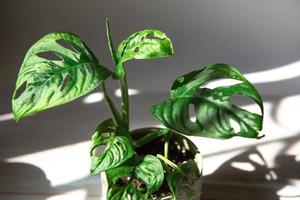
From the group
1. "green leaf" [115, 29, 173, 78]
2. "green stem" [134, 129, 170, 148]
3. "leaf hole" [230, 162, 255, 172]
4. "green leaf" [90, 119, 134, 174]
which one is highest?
"green leaf" [115, 29, 173, 78]

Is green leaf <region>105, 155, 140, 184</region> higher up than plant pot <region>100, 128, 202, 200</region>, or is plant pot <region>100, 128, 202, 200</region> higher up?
green leaf <region>105, 155, 140, 184</region>

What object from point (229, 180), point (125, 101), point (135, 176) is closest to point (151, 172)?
point (135, 176)

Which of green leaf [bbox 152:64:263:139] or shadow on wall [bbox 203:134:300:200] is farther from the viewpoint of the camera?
shadow on wall [bbox 203:134:300:200]

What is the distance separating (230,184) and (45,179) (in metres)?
0.44

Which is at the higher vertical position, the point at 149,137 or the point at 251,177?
the point at 149,137

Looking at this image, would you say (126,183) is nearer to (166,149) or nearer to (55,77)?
(166,149)

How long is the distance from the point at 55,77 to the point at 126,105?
0.17 meters

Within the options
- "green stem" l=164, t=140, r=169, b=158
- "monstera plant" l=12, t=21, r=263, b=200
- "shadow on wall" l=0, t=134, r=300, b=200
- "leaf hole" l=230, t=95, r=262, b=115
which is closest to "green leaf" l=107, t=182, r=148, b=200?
"monstera plant" l=12, t=21, r=263, b=200

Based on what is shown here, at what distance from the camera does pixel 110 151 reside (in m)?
0.75

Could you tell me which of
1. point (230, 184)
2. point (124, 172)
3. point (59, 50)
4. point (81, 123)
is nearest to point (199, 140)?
point (230, 184)

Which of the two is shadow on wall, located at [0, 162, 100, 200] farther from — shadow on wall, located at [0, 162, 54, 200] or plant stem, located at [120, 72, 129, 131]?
plant stem, located at [120, 72, 129, 131]

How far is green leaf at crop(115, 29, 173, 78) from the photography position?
72 cm

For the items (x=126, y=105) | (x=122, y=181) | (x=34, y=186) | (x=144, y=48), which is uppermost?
(x=144, y=48)

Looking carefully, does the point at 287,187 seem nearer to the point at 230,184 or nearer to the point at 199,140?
the point at 230,184
